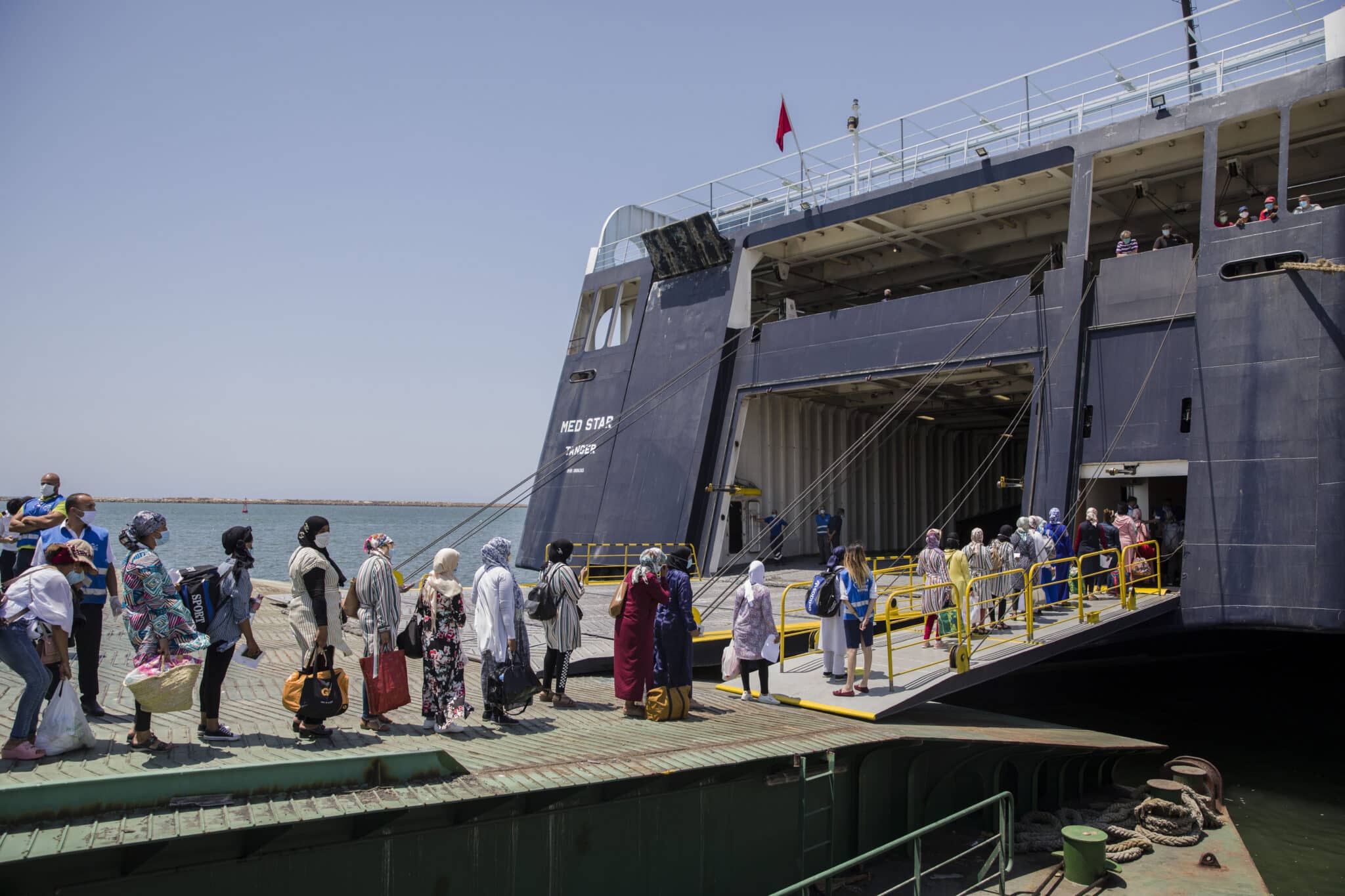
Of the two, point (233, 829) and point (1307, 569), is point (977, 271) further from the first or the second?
point (233, 829)

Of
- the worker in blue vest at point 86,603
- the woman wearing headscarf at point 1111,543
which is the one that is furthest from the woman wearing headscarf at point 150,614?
the woman wearing headscarf at point 1111,543

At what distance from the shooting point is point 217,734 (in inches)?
236

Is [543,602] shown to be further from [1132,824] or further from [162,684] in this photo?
[1132,824]

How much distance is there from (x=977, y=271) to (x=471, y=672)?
52.0 ft

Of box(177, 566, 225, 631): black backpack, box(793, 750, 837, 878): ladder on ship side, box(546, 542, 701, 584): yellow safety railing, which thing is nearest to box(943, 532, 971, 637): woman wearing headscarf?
box(793, 750, 837, 878): ladder on ship side

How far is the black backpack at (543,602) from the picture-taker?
7922 mm

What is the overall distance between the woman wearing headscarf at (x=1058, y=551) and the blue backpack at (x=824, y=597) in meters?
5.03

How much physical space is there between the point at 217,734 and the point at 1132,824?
8796 millimetres

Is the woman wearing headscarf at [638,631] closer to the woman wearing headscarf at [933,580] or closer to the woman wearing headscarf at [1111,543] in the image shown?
the woman wearing headscarf at [933,580]

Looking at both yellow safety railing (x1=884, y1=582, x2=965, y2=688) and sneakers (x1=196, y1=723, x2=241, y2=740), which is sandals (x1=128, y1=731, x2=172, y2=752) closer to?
sneakers (x1=196, y1=723, x2=241, y2=740)

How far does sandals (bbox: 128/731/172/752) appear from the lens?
18.5ft

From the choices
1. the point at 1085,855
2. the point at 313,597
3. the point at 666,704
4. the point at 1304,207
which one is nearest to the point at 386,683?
the point at 313,597

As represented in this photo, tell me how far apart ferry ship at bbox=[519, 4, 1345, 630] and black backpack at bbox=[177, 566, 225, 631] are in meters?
11.4

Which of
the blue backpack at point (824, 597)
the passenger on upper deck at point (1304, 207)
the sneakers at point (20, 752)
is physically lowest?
the sneakers at point (20, 752)
